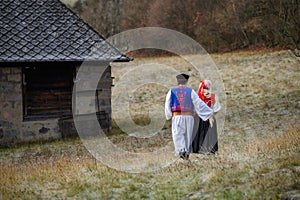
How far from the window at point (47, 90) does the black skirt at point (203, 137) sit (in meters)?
5.45

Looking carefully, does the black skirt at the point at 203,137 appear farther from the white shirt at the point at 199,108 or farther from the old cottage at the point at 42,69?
the old cottage at the point at 42,69

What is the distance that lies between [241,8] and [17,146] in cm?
2252

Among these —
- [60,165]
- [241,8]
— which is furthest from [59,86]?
[241,8]

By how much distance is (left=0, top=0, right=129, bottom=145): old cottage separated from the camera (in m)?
13.0

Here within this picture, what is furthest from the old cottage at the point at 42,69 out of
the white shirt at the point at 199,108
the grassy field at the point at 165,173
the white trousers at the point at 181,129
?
the white trousers at the point at 181,129

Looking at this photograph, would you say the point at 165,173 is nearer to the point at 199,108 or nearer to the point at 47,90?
the point at 199,108

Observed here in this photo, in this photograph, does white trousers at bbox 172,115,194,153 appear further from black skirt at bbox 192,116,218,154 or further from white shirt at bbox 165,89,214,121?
black skirt at bbox 192,116,218,154

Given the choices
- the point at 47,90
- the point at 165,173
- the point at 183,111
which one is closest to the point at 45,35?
the point at 47,90

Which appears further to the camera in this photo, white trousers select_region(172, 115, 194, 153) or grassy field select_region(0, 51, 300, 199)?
white trousers select_region(172, 115, 194, 153)

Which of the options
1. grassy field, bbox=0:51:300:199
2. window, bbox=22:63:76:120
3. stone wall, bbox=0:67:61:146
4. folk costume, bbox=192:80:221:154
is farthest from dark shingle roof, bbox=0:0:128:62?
folk costume, bbox=192:80:221:154

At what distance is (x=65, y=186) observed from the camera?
7.11 metres

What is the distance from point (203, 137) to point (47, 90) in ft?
19.9

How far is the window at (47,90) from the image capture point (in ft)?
43.6

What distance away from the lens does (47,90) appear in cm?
1352
